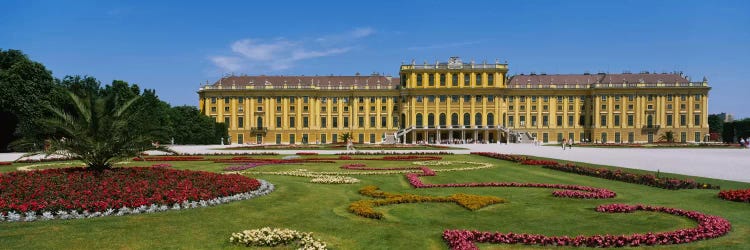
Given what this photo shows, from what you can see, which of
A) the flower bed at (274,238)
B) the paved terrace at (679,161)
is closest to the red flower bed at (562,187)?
the paved terrace at (679,161)

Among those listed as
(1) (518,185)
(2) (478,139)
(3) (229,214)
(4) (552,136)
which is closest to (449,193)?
(1) (518,185)

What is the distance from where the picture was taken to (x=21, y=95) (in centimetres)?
4084

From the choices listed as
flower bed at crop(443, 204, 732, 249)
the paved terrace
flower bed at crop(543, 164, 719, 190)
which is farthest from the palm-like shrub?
the paved terrace

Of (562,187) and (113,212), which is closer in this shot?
(113,212)

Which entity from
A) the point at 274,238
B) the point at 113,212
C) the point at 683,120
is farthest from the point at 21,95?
the point at 683,120

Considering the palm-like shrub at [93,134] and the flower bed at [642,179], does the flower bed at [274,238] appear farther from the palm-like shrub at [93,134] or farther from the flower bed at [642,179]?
the flower bed at [642,179]

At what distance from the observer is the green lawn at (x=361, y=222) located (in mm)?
7512

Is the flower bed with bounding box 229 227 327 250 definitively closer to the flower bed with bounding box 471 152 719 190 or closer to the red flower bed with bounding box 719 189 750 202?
the red flower bed with bounding box 719 189 750 202

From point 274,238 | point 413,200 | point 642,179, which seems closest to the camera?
point 274,238

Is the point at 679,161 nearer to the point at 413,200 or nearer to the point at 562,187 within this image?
the point at 562,187

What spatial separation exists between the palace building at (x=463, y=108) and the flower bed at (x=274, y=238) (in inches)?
2784

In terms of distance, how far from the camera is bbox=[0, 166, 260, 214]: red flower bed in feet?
30.6

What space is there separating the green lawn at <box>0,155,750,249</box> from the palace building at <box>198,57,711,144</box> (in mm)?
66954

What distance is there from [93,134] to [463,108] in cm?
7213
